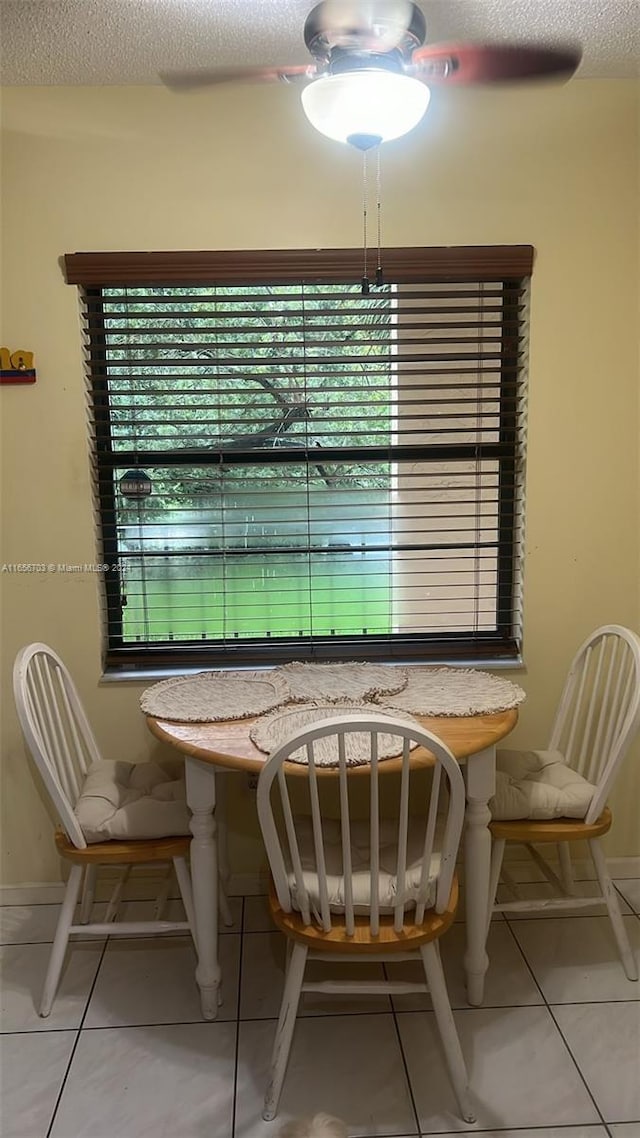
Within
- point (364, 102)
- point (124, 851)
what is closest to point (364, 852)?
point (124, 851)

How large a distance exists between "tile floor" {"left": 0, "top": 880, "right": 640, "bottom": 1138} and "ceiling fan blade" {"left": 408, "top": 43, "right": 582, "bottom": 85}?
2.17 m

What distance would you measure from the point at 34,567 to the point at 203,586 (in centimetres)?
51

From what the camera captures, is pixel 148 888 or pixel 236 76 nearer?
pixel 236 76

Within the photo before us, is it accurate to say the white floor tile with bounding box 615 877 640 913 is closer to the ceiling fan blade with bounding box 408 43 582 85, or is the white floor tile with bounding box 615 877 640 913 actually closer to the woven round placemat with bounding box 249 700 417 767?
the woven round placemat with bounding box 249 700 417 767

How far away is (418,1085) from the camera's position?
1810mm

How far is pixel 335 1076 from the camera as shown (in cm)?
183

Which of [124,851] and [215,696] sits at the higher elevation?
[215,696]

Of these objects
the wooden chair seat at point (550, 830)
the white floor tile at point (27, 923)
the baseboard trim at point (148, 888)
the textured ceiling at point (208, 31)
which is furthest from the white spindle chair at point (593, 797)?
the textured ceiling at point (208, 31)

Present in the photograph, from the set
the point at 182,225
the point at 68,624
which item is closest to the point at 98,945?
the point at 68,624

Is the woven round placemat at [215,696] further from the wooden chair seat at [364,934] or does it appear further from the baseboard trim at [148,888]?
the baseboard trim at [148,888]

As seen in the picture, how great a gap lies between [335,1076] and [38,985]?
33.3 inches

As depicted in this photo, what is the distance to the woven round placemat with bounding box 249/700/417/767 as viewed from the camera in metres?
1.76

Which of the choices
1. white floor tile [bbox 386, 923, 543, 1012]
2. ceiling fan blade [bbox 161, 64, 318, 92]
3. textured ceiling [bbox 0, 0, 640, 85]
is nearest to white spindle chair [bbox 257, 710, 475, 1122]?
white floor tile [bbox 386, 923, 543, 1012]

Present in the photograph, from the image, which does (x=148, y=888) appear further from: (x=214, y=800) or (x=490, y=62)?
(x=490, y=62)
